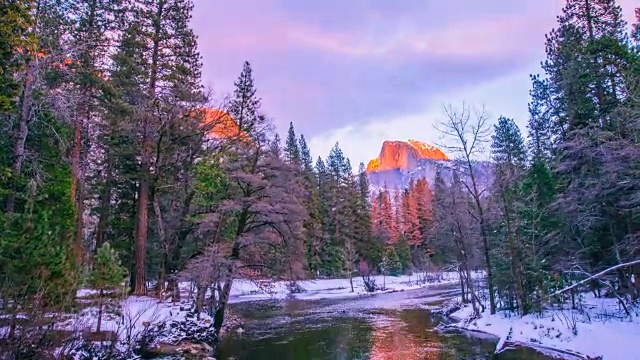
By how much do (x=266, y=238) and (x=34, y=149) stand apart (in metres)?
10.5

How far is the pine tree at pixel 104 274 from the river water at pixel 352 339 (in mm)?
5860

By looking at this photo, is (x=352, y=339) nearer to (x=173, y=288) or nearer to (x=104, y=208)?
(x=173, y=288)

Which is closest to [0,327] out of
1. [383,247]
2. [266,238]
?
[266,238]

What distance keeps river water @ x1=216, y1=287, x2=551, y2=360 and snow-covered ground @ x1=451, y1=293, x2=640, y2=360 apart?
1.02 metres

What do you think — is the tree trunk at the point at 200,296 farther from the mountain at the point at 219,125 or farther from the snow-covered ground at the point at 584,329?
the snow-covered ground at the point at 584,329

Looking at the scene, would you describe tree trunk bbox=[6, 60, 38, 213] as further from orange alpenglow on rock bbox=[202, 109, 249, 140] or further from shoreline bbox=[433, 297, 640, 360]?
shoreline bbox=[433, 297, 640, 360]

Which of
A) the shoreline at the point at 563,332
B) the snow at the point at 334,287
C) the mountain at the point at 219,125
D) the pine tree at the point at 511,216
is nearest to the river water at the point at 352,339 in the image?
the shoreline at the point at 563,332

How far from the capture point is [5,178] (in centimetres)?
1208

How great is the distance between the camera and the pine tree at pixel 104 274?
38.9 ft

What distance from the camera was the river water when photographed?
52.7ft

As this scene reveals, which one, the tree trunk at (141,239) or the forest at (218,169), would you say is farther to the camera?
the tree trunk at (141,239)

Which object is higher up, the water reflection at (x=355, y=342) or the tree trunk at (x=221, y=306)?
the tree trunk at (x=221, y=306)

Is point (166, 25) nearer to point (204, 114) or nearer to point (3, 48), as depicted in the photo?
point (204, 114)

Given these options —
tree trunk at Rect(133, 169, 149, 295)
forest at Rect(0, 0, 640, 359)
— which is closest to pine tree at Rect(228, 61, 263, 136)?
forest at Rect(0, 0, 640, 359)
